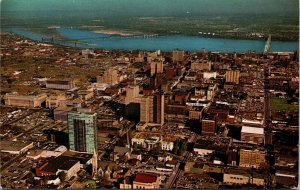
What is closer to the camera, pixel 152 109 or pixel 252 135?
pixel 252 135

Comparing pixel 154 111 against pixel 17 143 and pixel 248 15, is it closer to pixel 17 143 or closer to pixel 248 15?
pixel 17 143

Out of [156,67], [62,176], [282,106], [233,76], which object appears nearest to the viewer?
[62,176]

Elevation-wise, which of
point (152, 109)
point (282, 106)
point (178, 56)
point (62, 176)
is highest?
point (178, 56)

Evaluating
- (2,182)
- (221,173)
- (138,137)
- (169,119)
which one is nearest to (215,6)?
(169,119)

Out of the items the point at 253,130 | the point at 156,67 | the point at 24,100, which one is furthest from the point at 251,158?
the point at 156,67

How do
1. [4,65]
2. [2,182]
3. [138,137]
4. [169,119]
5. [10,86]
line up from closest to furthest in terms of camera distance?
[2,182]
[138,137]
[169,119]
[10,86]
[4,65]

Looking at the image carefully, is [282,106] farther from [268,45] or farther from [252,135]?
[268,45]

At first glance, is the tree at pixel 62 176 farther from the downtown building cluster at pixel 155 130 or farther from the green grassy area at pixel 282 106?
the green grassy area at pixel 282 106
